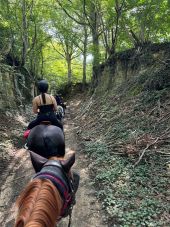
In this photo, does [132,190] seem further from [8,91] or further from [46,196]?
[8,91]

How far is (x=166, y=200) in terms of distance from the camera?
4.93 meters

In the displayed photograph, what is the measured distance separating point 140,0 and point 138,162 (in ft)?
32.2

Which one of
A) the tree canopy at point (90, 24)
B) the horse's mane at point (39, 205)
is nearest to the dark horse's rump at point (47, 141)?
the horse's mane at point (39, 205)

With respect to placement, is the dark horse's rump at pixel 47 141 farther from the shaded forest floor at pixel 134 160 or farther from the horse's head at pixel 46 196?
the shaded forest floor at pixel 134 160

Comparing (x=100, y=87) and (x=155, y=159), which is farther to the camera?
(x=100, y=87)

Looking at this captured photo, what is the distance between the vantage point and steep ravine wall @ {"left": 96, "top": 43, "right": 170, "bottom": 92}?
11.4 m

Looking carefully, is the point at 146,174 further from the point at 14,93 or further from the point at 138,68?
the point at 14,93

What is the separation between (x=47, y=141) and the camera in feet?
15.3

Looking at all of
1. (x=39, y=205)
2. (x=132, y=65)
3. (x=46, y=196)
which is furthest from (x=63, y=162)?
(x=132, y=65)

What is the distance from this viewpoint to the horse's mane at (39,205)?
207 centimetres

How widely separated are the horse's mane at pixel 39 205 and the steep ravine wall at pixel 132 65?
7991 millimetres

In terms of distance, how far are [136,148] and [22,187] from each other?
3267mm

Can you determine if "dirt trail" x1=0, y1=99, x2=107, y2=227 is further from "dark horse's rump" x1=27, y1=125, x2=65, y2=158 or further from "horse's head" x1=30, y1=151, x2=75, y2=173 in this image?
"horse's head" x1=30, y1=151, x2=75, y2=173

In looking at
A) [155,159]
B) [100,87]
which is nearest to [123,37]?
[100,87]
